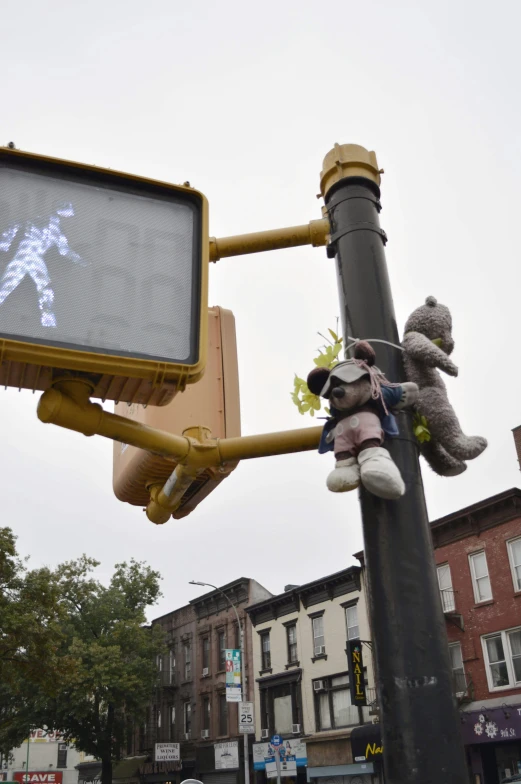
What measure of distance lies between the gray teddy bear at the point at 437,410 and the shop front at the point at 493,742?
79.9 ft

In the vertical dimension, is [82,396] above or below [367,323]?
below

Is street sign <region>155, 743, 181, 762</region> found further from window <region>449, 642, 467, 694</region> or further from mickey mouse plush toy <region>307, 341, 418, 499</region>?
mickey mouse plush toy <region>307, 341, 418, 499</region>

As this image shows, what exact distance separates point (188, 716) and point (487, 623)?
23132 mm

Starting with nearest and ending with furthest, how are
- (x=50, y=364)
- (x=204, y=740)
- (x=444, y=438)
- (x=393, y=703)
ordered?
(x=50, y=364) < (x=393, y=703) < (x=444, y=438) < (x=204, y=740)

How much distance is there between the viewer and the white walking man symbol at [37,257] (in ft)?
6.98

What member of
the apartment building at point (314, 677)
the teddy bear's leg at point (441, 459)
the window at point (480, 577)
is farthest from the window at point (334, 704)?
the teddy bear's leg at point (441, 459)

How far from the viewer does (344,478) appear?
2367 millimetres

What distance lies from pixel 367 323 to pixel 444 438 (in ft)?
1.64

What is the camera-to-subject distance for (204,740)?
40.9 m

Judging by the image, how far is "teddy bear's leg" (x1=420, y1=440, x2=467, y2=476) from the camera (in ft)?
9.12

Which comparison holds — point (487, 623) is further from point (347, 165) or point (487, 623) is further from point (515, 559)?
point (347, 165)

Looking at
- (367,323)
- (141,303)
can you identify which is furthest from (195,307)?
(367,323)

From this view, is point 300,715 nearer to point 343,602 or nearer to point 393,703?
point 343,602

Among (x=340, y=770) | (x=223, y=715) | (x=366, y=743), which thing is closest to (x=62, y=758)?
(x=223, y=715)
